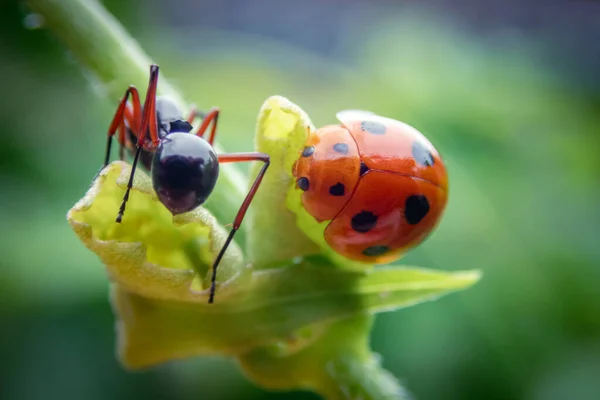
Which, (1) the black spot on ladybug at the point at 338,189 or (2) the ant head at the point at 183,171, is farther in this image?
(1) the black spot on ladybug at the point at 338,189

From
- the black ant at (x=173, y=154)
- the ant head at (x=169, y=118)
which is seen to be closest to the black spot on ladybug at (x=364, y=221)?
the black ant at (x=173, y=154)

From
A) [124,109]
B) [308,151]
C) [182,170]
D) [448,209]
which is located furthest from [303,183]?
[448,209]

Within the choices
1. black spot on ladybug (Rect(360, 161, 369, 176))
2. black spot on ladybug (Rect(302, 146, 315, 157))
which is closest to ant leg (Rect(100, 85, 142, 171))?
black spot on ladybug (Rect(302, 146, 315, 157))

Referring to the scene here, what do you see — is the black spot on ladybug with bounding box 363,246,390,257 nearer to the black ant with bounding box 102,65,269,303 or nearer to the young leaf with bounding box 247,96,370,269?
the young leaf with bounding box 247,96,370,269

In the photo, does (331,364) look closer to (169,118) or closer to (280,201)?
(280,201)

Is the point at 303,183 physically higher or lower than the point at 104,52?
lower

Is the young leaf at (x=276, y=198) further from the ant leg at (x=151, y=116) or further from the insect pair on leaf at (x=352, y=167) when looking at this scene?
the ant leg at (x=151, y=116)

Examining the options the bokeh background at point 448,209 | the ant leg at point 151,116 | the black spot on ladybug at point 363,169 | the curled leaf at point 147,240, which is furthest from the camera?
the bokeh background at point 448,209
